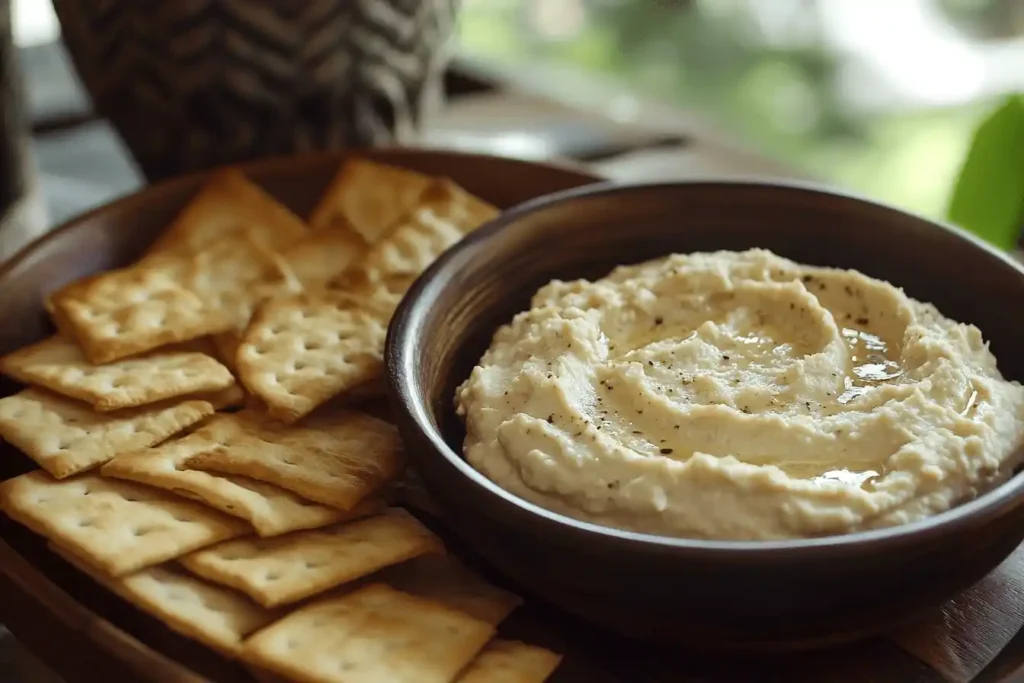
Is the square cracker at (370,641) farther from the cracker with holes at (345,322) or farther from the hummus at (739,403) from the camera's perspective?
the cracker with holes at (345,322)

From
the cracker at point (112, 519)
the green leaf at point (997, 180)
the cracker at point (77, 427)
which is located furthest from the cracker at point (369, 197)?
the green leaf at point (997, 180)

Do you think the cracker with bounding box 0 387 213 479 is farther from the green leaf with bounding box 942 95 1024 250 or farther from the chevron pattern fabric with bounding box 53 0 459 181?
the green leaf with bounding box 942 95 1024 250

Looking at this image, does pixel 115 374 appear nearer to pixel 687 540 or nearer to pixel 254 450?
pixel 254 450

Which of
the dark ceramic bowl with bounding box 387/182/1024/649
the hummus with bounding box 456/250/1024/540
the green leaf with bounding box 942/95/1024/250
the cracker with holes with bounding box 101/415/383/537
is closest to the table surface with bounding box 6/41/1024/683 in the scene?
the dark ceramic bowl with bounding box 387/182/1024/649

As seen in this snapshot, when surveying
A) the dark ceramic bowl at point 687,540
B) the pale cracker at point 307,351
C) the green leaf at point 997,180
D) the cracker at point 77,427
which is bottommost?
the cracker at point 77,427

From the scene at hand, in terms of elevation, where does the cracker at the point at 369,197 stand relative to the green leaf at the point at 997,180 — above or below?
below

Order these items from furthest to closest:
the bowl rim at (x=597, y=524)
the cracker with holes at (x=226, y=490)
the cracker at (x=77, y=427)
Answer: the cracker at (x=77, y=427), the cracker with holes at (x=226, y=490), the bowl rim at (x=597, y=524)

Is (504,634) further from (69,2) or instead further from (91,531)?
(69,2)
